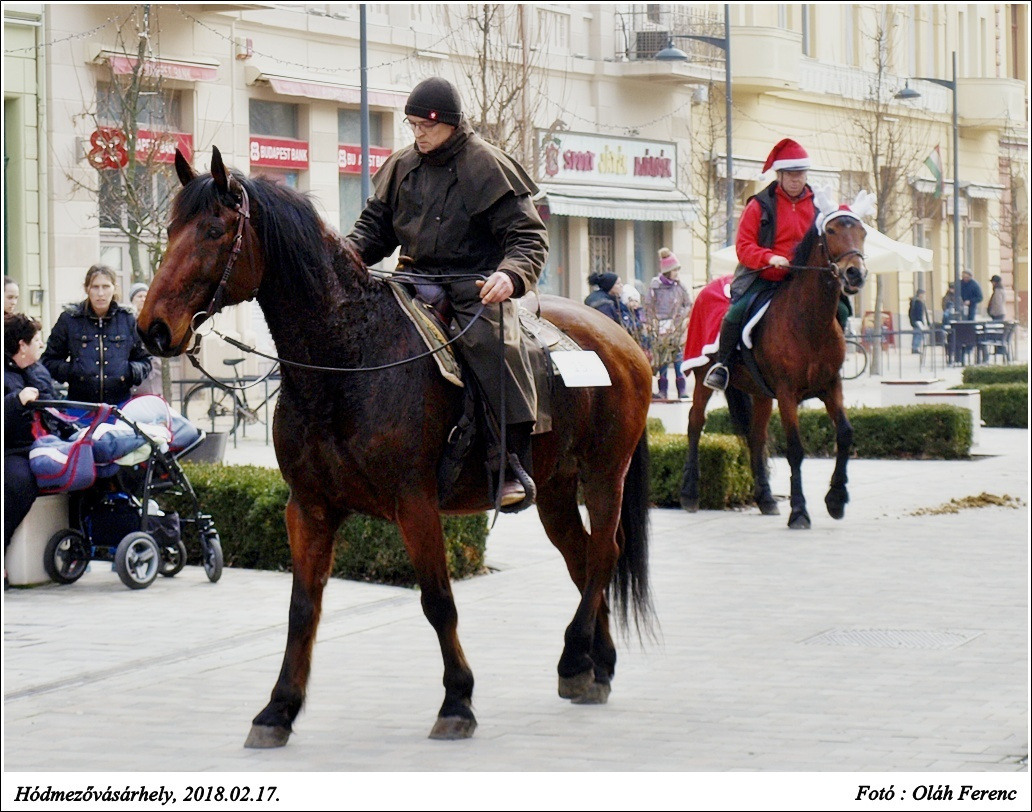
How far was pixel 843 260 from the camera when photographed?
1247cm

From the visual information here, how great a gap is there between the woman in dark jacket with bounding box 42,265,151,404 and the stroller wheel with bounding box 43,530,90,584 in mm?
868

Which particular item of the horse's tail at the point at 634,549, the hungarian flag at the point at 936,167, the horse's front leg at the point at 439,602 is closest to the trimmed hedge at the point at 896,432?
the horse's tail at the point at 634,549

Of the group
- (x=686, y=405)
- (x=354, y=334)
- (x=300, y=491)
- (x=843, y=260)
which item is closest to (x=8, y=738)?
(x=300, y=491)

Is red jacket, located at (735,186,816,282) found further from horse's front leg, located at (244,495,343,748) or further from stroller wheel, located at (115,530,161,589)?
horse's front leg, located at (244,495,343,748)

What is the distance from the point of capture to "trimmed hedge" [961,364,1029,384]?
79.9ft

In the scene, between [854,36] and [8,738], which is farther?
[854,36]

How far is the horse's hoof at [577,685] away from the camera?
7125mm

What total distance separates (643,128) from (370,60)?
9873 mm

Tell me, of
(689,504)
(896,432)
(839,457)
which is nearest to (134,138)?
(689,504)

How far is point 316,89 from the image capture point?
25.1 m

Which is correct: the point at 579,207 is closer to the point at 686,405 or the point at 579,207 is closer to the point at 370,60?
the point at 370,60

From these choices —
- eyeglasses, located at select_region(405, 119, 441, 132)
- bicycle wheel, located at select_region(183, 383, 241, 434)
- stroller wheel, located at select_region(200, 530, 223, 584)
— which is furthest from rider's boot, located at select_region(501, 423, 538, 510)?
bicycle wheel, located at select_region(183, 383, 241, 434)

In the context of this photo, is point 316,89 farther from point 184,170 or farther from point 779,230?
point 184,170

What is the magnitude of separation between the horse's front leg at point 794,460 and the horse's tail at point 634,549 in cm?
497
